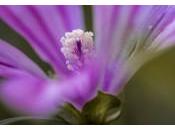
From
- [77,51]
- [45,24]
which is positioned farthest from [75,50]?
[45,24]

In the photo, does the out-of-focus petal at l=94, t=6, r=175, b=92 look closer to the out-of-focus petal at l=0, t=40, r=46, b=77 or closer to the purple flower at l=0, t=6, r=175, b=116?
the purple flower at l=0, t=6, r=175, b=116

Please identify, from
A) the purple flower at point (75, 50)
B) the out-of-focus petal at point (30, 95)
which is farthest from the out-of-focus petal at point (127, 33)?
the out-of-focus petal at point (30, 95)

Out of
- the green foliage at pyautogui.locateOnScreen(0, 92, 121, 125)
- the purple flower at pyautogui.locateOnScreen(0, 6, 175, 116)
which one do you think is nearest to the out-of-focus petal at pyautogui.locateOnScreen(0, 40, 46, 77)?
the purple flower at pyautogui.locateOnScreen(0, 6, 175, 116)

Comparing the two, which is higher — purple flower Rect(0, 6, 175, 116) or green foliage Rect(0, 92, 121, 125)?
purple flower Rect(0, 6, 175, 116)

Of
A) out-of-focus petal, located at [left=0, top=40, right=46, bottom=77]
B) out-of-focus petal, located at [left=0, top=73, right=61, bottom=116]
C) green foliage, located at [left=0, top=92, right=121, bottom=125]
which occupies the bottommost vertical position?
green foliage, located at [left=0, top=92, right=121, bottom=125]

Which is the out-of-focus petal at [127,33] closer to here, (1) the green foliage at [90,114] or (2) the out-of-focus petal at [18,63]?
(1) the green foliage at [90,114]

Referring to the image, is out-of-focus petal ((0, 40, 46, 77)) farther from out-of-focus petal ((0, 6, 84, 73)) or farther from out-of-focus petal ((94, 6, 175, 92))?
out-of-focus petal ((94, 6, 175, 92))

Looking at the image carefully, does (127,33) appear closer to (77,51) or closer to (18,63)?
(77,51)

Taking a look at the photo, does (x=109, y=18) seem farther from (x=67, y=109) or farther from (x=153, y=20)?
(x=67, y=109)
